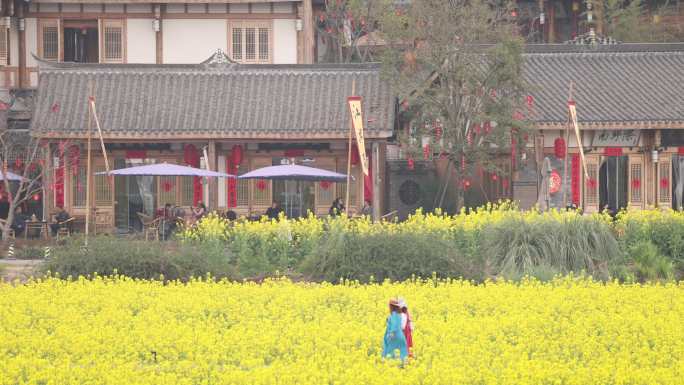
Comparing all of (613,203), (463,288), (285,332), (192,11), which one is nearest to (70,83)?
(192,11)

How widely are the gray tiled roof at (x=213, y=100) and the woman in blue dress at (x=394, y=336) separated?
18.9 metres

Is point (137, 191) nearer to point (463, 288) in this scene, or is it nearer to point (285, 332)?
point (463, 288)

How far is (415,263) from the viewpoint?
23.2 metres

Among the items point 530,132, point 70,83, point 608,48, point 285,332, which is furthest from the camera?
point 608,48

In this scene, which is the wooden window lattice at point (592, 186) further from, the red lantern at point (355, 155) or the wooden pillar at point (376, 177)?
the red lantern at point (355, 155)

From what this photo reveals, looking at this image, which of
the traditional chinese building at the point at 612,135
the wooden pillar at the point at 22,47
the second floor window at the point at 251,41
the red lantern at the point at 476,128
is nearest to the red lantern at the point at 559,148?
the traditional chinese building at the point at 612,135

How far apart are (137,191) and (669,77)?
15.8 m

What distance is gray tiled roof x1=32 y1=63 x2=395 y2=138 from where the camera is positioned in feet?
114

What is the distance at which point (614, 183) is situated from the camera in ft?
123

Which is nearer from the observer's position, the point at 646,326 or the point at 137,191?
the point at 646,326

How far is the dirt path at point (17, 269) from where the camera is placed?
79.2 feet

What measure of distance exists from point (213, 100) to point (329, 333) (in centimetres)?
1956

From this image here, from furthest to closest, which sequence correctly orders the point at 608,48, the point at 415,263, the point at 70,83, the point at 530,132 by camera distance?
the point at 608,48 → the point at 70,83 → the point at 530,132 → the point at 415,263

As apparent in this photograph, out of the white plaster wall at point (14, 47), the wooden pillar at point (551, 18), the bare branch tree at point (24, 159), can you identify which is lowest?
the bare branch tree at point (24, 159)
